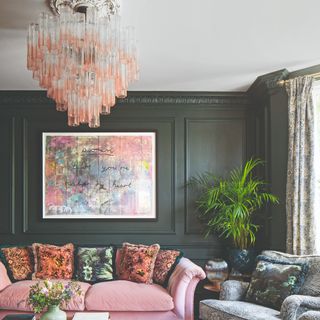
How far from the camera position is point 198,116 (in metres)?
5.74

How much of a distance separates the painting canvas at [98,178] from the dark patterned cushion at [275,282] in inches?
72.5

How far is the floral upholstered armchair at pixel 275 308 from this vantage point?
3.49 metres

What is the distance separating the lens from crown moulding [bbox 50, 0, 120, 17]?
2.80m

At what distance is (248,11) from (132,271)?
2.98 metres

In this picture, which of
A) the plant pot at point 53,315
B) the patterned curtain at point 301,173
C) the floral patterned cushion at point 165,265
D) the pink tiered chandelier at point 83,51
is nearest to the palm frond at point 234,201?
the patterned curtain at point 301,173

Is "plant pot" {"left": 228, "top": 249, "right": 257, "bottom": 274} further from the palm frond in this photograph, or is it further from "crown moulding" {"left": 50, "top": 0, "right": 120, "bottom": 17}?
"crown moulding" {"left": 50, "top": 0, "right": 120, "bottom": 17}

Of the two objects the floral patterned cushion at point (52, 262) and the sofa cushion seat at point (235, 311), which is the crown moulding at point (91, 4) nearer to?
the sofa cushion seat at point (235, 311)

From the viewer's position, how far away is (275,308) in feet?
12.8

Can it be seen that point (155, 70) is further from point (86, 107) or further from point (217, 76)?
point (86, 107)

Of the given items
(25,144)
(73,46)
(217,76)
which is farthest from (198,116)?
(73,46)

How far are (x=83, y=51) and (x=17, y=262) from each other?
3066mm

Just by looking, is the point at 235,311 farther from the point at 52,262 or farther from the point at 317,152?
the point at 52,262

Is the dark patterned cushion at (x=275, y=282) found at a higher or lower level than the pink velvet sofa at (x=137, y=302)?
higher

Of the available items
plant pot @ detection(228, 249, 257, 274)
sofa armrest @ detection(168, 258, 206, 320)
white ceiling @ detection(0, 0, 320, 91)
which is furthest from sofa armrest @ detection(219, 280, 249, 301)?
white ceiling @ detection(0, 0, 320, 91)
